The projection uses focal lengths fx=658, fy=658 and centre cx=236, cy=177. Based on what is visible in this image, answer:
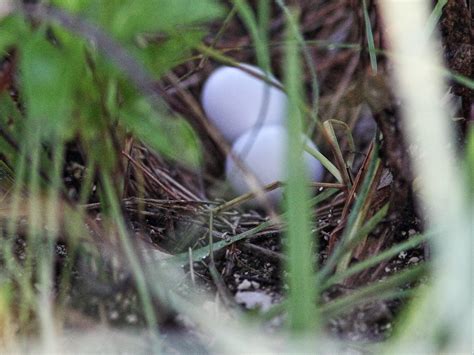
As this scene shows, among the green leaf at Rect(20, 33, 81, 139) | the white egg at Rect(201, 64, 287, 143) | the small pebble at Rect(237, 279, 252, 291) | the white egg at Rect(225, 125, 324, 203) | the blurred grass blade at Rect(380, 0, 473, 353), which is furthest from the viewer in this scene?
the white egg at Rect(201, 64, 287, 143)

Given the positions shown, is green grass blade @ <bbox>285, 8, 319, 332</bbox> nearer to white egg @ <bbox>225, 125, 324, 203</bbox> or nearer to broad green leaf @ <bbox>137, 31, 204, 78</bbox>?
broad green leaf @ <bbox>137, 31, 204, 78</bbox>

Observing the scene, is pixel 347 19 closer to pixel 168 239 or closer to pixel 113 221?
pixel 168 239

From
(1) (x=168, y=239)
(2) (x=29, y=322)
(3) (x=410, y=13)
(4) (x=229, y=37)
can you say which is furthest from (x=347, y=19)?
(2) (x=29, y=322)

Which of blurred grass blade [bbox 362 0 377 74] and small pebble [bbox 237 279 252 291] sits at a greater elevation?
blurred grass blade [bbox 362 0 377 74]

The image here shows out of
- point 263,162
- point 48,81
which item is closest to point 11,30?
point 48,81

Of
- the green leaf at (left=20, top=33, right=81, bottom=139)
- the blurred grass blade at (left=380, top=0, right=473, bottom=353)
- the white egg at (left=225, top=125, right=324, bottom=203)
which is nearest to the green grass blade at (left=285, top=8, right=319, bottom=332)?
the blurred grass blade at (left=380, top=0, right=473, bottom=353)

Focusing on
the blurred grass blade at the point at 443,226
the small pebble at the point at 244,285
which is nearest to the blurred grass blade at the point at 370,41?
the blurred grass blade at the point at 443,226

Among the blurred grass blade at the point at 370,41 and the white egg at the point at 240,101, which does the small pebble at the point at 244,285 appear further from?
the white egg at the point at 240,101

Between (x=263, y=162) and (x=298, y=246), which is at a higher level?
(x=298, y=246)

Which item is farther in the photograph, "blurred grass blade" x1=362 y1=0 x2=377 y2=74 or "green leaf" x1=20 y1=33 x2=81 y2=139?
"blurred grass blade" x1=362 y1=0 x2=377 y2=74

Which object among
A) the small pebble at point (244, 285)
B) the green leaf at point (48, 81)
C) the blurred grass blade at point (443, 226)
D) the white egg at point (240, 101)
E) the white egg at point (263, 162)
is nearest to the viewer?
the blurred grass blade at point (443, 226)

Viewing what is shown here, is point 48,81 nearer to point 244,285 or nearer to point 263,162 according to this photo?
point 244,285
